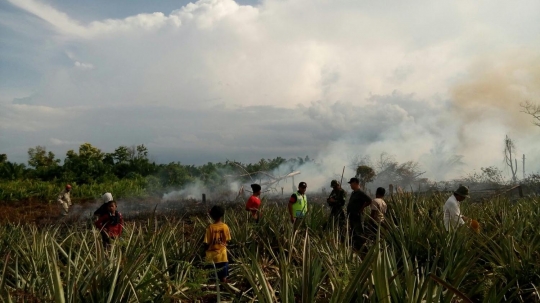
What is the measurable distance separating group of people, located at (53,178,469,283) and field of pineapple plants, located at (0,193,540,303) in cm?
24

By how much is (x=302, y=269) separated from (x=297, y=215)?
5035 millimetres

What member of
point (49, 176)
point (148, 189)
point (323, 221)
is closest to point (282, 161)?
point (148, 189)

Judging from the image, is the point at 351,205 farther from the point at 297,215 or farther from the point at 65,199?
the point at 65,199

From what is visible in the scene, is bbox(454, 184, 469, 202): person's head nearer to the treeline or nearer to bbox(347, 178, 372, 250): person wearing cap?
bbox(347, 178, 372, 250): person wearing cap

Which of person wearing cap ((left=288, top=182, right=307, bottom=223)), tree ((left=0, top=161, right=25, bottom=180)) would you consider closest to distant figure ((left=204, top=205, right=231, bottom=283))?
person wearing cap ((left=288, top=182, right=307, bottom=223))

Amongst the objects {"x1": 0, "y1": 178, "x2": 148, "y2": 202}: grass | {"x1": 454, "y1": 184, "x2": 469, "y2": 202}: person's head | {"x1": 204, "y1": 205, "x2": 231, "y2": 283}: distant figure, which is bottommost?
{"x1": 0, "y1": 178, "x2": 148, "y2": 202}: grass

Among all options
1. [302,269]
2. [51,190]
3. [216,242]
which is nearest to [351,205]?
[216,242]

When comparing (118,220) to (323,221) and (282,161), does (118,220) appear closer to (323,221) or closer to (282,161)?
(323,221)

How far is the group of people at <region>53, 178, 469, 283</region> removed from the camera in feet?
17.2

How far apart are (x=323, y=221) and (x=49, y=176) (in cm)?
2930

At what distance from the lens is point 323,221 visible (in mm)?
8039

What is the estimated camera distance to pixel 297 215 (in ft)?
26.5

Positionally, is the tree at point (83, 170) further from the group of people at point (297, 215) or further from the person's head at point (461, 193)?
the person's head at point (461, 193)

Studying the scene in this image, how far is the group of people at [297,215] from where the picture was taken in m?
5.24
